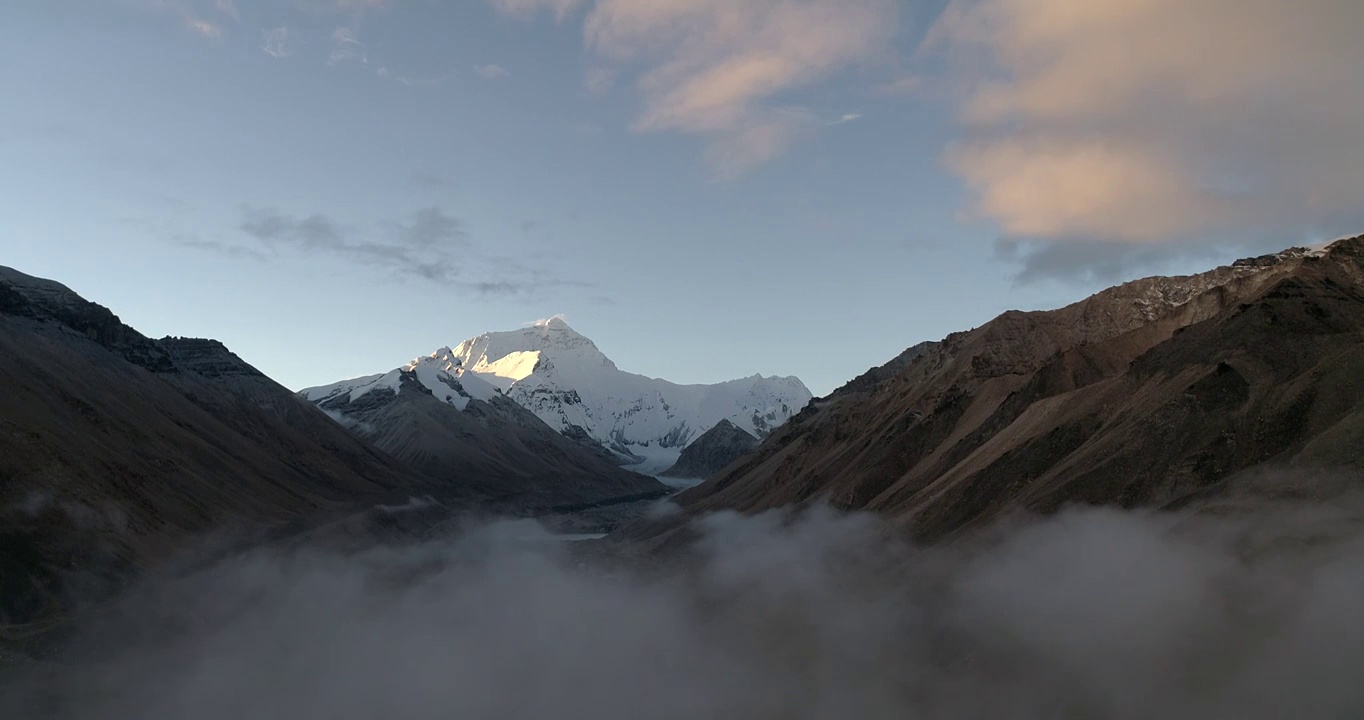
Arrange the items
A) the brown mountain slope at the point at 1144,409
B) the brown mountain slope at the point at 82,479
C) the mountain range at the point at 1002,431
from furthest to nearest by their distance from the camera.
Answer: the brown mountain slope at the point at 82,479
the mountain range at the point at 1002,431
the brown mountain slope at the point at 1144,409

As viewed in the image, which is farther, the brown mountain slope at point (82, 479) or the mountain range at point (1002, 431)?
the brown mountain slope at point (82, 479)

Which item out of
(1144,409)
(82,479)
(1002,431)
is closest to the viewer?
(1144,409)

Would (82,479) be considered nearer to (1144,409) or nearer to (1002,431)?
(1002,431)

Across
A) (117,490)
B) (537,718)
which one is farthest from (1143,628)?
(117,490)

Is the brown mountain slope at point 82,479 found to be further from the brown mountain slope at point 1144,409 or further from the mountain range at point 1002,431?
the brown mountain slope at point 1144,409

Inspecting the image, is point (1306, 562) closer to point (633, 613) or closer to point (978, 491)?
point (978, 491)

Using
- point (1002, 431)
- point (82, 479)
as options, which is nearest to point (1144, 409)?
point (1002, 431)

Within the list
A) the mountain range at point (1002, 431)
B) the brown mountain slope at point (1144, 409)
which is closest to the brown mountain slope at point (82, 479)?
the mountain range at point (1002, 431)

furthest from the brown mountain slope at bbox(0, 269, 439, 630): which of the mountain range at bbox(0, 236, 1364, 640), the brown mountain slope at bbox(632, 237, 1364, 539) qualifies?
the brown mountain slope at bbox(632, 237, 1364, 539)
